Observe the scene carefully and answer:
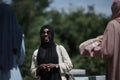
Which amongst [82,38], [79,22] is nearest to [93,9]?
[79,22]

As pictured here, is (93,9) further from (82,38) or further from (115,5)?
(115,5)

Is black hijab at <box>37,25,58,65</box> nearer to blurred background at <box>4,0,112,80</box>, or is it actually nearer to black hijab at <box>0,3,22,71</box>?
black hijab at <box>0,3,22,71</box>

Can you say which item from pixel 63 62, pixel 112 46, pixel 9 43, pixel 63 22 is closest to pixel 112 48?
pixel 112 46

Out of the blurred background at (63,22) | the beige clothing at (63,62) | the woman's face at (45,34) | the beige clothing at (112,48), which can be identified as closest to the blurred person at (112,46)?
the beige clothing at (112,48)

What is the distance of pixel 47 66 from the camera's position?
30.0 ft

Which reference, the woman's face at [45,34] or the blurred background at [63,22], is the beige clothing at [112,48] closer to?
the woman's face at [45,34]

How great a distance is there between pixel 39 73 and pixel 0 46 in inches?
31.2

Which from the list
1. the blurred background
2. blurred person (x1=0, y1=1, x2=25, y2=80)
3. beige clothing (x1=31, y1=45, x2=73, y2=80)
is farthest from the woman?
the blurred background

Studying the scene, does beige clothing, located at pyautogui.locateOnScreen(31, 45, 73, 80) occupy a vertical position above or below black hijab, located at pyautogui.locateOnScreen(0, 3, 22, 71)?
below

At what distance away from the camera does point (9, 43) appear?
8914mm

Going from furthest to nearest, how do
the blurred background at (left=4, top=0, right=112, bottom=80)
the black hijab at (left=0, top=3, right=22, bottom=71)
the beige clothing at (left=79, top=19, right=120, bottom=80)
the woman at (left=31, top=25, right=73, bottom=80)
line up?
the blurred background at (left=4, top=0, right=112, bottom=80) → the woman at (left=31, top=25, right=73, bottom=80) → the black hijab at (left=0, top=3, right=22, bottom=71) → the beige clothing at (left=79, top=19, right=120, bottom=80)

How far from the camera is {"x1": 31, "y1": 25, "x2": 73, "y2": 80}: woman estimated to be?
9.22 metres

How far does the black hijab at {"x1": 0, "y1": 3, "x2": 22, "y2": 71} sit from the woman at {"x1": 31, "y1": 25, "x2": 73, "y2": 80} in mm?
500

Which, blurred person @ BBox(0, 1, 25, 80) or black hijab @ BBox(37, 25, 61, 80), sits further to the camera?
black hijab @ BBox(37, 25, 61, 80)
